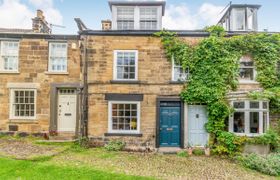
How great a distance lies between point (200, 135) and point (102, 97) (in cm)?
594

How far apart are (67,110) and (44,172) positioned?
711cm

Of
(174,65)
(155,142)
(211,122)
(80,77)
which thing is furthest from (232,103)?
(80,77)

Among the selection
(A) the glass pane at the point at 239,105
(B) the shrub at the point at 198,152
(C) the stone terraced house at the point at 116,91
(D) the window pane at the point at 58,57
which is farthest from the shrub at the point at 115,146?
(A) the glass pane at the point at 239,105

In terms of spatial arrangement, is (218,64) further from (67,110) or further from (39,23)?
(39,23)

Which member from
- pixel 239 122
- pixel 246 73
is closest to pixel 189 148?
pixel 239 122

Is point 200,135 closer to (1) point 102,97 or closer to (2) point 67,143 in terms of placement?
(1) point 102,97

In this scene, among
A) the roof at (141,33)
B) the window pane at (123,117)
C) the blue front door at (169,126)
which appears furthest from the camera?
the window pane at (123,117)

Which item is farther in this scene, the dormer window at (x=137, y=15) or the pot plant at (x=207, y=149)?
the dormer window at (x=137, y=15)

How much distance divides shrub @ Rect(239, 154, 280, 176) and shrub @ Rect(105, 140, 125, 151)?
619 cm

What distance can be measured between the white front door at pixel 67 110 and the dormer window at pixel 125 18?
A: 5.22 meters

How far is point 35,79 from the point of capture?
1511 cm

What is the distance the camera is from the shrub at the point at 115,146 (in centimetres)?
1303

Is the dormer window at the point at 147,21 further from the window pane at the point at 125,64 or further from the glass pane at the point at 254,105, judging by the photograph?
the glass pane at the point at 254,105

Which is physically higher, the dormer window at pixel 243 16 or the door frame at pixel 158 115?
the dormer window at pixel 243 16
